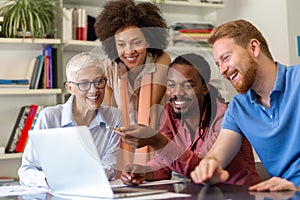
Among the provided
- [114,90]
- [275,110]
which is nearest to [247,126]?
[275,110]

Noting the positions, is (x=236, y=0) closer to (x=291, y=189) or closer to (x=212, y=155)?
(x=212, y=155)

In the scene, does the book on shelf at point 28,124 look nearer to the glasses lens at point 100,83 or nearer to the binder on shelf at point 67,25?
the binder on shelf at point 67,25

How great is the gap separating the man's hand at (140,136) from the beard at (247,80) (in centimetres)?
31

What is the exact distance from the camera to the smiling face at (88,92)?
1.38 m

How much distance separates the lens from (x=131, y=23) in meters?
1.46

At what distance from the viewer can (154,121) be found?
1.42 m

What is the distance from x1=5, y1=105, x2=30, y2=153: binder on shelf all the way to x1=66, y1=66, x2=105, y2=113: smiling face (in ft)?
5.20

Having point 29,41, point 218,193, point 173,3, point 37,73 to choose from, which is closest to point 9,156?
point 37,73

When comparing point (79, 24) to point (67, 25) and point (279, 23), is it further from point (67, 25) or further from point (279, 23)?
point (279, 23)

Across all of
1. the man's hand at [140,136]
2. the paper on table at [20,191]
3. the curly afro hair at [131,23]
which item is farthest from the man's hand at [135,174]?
the curly afro hair at [131,23]

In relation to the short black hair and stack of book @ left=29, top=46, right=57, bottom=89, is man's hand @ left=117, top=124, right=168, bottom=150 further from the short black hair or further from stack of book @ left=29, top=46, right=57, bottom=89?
stack of book @ left=29, top=46, right=57, bottom=89

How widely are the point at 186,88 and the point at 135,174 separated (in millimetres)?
294

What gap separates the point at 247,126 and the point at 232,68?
0.60 ft

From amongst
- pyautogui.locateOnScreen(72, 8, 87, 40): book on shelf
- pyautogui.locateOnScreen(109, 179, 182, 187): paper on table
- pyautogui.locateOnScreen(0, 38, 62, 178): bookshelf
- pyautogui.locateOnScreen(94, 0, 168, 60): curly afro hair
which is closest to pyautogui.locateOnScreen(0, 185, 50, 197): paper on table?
pyautogui.locateOnScreen(109, 179, 182, 187): paper on table
